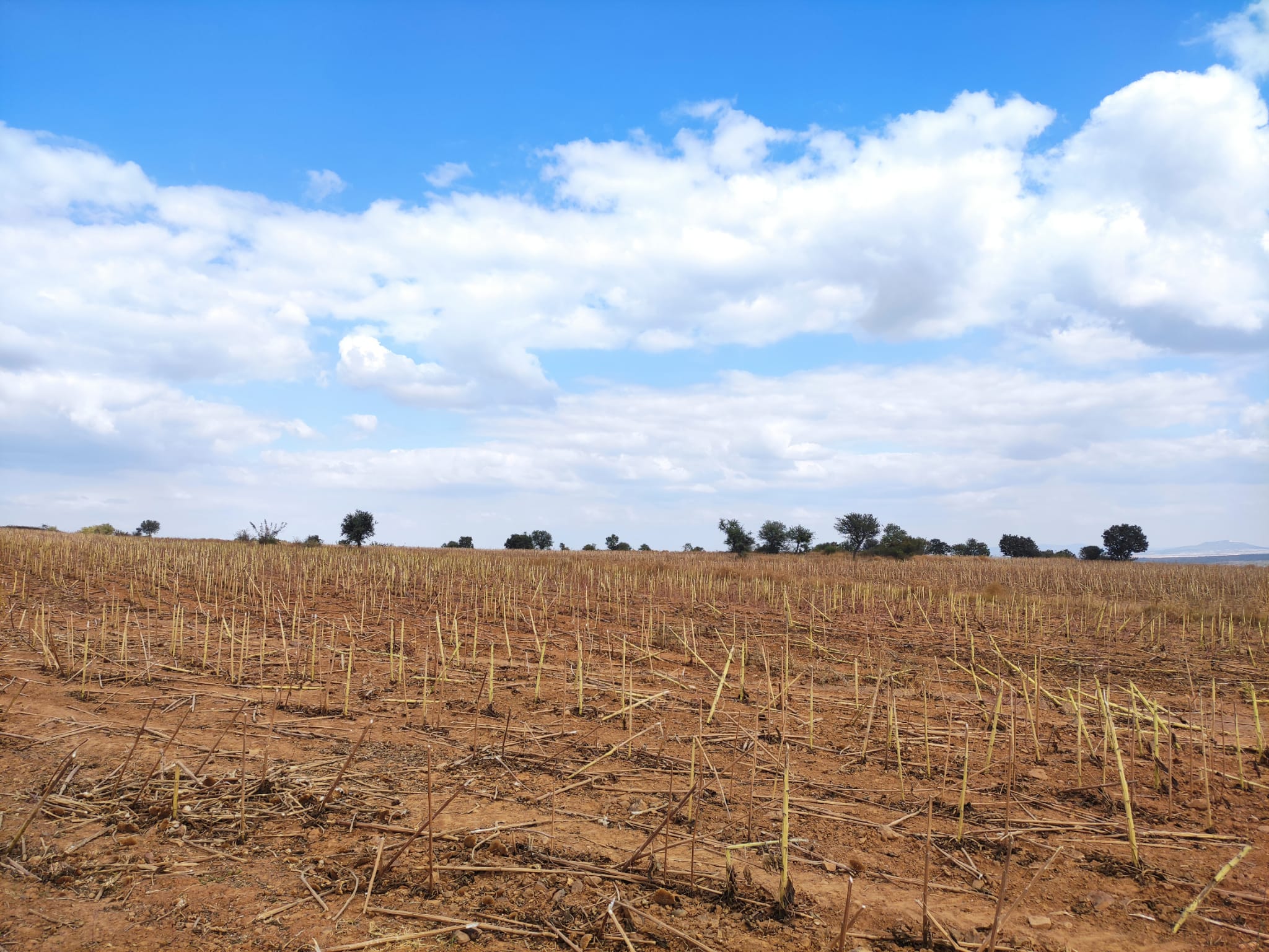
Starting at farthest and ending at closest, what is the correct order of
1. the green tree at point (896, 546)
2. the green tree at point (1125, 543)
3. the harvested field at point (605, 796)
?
the green tree at point (1125, 543)
the green tree at point (896, 546)
the harvested field at point (605, 796)

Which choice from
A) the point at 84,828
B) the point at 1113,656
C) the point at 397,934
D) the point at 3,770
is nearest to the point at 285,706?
the point at 3,770

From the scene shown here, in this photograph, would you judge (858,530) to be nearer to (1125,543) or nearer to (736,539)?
(736,539)

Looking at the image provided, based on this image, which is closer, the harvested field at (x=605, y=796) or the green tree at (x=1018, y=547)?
the harvested field at (x=605, y=796)

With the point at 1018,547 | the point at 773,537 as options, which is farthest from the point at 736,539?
the point at 1018,547

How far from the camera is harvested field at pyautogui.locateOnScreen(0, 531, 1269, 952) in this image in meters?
3.38

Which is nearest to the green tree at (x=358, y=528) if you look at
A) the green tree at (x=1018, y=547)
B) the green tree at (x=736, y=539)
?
the green tree at (x=736, y=539)

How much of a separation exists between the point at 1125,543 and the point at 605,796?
63531 millimetres

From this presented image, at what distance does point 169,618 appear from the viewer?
11.4 m

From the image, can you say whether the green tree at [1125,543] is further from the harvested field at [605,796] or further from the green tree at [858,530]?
the harvested field at [605,796]

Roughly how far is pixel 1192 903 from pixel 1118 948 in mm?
624

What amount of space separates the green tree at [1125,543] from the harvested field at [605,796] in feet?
173

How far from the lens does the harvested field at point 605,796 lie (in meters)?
3.38

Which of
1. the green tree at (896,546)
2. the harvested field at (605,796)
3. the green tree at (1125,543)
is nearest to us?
the harvested field at (605,796)

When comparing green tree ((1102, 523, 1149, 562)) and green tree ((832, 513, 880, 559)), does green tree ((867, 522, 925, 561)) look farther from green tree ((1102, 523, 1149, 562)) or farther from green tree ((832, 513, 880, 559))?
green tree ((1102, 523, 1149, 562))
